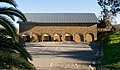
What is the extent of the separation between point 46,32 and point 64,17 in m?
5.83

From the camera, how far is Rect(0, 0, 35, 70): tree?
9961 mm

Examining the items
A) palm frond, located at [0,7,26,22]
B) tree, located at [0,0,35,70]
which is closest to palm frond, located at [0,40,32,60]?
tree, located at [0,0,35,70]

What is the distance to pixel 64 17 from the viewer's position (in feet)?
236

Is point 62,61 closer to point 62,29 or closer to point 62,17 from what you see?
point 62,29

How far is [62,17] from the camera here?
72.0 m

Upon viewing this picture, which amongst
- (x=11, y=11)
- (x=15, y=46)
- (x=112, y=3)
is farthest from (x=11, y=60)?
(x=112, y=3)

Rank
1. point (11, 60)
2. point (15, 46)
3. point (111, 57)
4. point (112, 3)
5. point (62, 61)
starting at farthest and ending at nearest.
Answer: point (112, 3) → point (62, 61) → point (111, 57) → point (15, 46) → point (11, 60)

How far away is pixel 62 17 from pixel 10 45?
61197mm

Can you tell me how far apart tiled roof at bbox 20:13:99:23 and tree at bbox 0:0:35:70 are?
58.1 meters

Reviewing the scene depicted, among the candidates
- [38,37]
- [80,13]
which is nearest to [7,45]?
[38,37]

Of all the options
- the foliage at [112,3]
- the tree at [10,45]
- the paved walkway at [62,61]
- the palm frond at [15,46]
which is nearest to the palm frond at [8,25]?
the tree at [10,45]

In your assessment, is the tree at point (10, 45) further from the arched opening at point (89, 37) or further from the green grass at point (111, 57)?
the arched opening at point (89, 37)

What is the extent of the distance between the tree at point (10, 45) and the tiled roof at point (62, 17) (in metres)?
58.1

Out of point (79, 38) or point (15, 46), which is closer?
point (15, 46)
